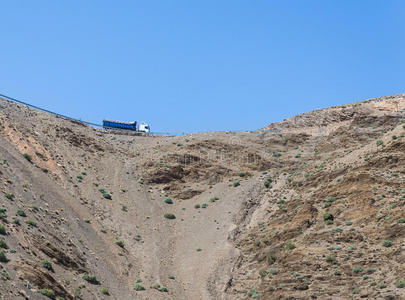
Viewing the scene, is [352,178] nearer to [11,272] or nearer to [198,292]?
[198,292]

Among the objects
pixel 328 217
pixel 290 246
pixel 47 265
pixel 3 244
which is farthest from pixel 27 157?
pixel 328 217

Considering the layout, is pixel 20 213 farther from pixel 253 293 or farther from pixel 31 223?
pixel 253 293

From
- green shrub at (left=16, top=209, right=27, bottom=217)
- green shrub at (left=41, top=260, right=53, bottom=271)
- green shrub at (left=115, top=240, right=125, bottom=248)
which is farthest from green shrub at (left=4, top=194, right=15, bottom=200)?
green shrub at (left=115, top=240, right=125, bottom=248)

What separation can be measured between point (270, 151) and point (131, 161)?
48.4ft

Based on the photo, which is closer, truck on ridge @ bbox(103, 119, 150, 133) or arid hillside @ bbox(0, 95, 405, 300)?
arid hillside @ bbox(0, 95, 405, 300)

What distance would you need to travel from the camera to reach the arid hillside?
3425 cm

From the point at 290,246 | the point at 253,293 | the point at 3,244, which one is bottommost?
the point at 253,293

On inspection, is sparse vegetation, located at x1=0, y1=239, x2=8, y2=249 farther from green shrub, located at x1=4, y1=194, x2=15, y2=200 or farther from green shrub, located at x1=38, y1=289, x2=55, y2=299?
green shrub, located at x1=4, y1=194, x2=15, y2=200

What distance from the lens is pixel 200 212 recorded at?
50.1 metres

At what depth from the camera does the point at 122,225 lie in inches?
1837

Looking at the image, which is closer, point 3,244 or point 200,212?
point 3,244

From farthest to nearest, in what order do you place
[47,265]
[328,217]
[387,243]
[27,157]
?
[27,157] → [328,217] → [387,243] → [47,265]

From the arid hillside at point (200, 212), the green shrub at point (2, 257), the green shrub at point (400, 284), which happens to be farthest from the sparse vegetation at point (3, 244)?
the green shrub at point (400, 284)

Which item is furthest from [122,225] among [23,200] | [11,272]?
[11,272]
